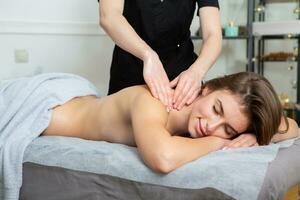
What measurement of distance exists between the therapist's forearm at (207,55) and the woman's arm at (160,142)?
316mm

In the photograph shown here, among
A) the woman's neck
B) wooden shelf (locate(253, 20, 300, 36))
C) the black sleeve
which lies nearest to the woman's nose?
the woman's neck

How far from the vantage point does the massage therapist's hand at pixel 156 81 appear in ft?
4.70

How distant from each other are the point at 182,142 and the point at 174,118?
230 millimetres

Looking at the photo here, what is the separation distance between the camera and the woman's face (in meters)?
1.33

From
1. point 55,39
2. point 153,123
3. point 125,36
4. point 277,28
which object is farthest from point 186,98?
Result: point 277,28

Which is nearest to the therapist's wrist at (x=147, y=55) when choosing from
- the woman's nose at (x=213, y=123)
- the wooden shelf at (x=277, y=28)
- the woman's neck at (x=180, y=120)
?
the woman's neck at (x=180, y=120)

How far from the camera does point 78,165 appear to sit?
127 cm

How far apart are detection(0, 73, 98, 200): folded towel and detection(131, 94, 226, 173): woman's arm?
15.5 inches

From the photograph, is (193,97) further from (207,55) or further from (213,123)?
(207,55)

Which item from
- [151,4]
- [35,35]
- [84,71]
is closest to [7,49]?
[35,35]

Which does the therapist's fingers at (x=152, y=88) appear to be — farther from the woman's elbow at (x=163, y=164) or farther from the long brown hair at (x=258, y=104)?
the woman's elbow at (x=163, y=164)

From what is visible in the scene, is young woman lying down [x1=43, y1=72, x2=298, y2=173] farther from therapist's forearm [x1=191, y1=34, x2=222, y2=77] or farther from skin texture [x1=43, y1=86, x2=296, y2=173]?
therapist's forearm [x1=191, y1=34, x2=222, y2=77]

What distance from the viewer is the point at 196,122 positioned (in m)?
1.36

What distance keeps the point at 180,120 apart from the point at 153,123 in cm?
20
